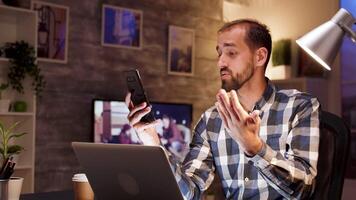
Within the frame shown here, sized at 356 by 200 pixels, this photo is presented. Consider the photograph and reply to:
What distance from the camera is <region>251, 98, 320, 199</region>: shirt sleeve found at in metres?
1.42

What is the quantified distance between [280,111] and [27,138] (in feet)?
8.47

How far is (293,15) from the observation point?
5.45m

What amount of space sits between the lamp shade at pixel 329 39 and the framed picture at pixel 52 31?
2.90m

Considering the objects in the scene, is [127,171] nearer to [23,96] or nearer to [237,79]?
[237,79]

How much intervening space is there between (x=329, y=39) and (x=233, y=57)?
1.02 feet

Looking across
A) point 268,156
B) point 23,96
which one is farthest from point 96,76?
point 268,156

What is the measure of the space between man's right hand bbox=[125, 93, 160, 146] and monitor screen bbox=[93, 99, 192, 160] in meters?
2.37

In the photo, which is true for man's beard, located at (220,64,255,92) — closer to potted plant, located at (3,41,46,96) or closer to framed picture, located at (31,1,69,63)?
potted plant, located at (3,41,46,96)

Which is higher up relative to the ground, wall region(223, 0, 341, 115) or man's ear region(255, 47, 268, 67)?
wall region(223, 0, 341, 115)

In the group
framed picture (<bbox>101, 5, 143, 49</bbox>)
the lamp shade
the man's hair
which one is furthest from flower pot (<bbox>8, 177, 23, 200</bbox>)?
framed picture (<bbox>101, 5, 143, 49</bbox>)

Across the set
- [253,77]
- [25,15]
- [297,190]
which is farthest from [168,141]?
[297,190]

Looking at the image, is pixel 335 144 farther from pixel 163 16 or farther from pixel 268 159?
pixel 163 16

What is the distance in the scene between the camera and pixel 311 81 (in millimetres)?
4945

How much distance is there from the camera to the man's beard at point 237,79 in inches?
67.5
